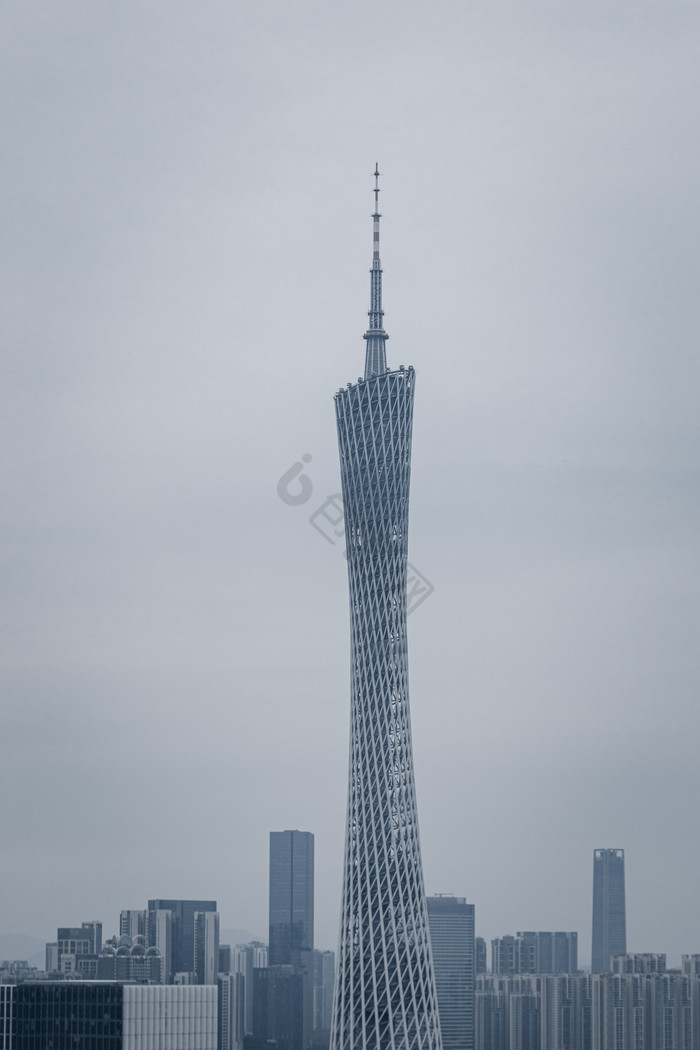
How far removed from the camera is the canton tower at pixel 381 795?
2425 inches

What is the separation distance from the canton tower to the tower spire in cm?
621

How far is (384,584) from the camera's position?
62.7 meters

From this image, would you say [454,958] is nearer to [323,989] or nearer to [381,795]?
[323,989]

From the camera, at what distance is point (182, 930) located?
12625cm

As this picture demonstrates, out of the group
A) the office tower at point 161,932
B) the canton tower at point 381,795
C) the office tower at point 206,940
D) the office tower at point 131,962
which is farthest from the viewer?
the office tower at point 206,940

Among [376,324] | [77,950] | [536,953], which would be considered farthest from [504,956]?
[376,324]

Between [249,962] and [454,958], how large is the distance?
17231mm

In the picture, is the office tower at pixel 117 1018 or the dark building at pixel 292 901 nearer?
the office tower at pixel 117 1018

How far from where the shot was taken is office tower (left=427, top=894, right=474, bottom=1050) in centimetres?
12850

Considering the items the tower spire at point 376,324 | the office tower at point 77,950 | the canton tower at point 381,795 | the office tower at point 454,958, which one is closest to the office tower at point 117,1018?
the canton tower at point 381,795

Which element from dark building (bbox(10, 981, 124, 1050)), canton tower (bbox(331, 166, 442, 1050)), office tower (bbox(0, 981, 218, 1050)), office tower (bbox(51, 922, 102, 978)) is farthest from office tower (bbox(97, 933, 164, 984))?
office tower (bbox(0, 981, 218, 1050))

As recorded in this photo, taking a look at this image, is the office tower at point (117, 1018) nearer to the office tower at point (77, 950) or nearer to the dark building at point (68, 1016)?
the dark building at point (68, 1016)

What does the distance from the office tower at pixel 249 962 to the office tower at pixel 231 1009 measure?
0.69 meters

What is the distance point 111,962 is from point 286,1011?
2856 centimetres
